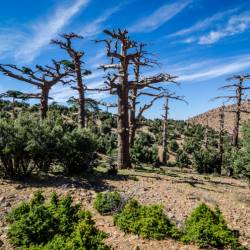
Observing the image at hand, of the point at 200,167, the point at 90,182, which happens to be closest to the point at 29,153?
the point at 90,182

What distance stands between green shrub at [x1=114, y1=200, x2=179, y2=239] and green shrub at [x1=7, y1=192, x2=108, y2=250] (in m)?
0.95

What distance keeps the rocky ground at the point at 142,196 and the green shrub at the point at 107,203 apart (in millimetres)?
216

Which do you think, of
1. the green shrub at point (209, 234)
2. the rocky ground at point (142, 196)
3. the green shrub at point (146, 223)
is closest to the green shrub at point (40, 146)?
the rocky ground at point (142, 196)

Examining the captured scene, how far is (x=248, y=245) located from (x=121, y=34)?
13163 millimetres

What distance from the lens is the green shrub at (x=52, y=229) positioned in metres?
6.97

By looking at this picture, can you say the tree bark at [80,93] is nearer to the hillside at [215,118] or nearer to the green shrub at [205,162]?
the green shrub at [205,162]

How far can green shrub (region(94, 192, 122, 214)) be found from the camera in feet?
32.3

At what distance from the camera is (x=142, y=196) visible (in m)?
11.6

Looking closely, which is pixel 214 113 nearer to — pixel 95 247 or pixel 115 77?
pixel 115 77

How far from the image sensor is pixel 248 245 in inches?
326

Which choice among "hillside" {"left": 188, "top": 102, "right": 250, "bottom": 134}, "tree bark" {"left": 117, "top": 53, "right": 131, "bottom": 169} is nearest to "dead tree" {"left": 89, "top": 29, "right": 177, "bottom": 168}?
"tree bark" {"left": 117, "top": 53, "right": 131, "bottom": 169}

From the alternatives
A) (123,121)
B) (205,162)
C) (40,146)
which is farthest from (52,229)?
(205,162)

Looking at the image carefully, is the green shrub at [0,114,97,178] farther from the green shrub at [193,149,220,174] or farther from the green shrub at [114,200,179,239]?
the green shrub at [193,149,220,174]

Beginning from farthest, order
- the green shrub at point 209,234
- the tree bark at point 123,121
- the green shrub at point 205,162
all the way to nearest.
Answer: the green shrub at point 205,162 → the tree bark at point 123,121 → the green shrub at point 209,234
